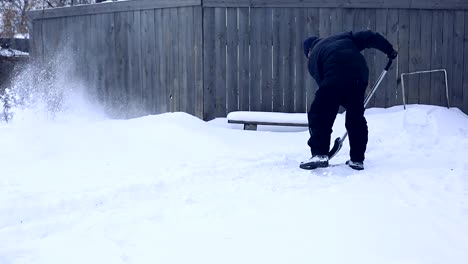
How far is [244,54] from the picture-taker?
8125 mm

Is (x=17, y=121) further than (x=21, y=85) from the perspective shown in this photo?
No

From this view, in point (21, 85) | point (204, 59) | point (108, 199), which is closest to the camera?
point (108, 199)

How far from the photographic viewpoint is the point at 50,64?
33.1 ft

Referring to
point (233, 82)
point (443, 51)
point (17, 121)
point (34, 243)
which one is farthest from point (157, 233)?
point (443, 51)

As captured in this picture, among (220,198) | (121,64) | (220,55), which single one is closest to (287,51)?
(220,55)

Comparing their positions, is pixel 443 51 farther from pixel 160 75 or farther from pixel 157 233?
pixel 157 233

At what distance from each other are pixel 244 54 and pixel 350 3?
5.41 feet

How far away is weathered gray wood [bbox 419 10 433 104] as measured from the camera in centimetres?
810

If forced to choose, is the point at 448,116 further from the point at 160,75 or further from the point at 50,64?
the point at 50,64

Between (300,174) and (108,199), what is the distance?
5.80 ft

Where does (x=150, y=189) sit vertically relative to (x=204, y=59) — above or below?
below

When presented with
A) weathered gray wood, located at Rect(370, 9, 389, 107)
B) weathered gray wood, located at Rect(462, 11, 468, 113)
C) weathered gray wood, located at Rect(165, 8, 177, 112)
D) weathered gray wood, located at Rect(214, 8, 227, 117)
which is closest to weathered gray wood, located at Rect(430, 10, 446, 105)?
weathered gray wood, located at Rect(462, 11, 468, 113)

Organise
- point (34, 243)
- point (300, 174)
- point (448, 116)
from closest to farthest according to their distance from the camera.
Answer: point (34, 243), point (300, 174), point (448, 116)

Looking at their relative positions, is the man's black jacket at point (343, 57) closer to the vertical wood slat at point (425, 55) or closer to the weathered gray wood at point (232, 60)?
the weathered gray wood at point (232, 60)
